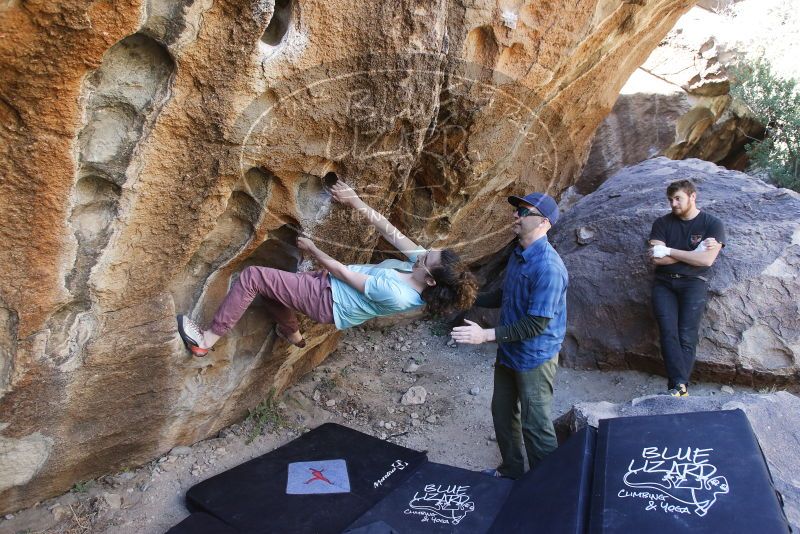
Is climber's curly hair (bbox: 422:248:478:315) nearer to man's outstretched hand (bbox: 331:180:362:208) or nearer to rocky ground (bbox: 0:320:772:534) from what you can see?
man's outstretched hand (bbox: 331:180:362:208)

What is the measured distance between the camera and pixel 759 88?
9.10m

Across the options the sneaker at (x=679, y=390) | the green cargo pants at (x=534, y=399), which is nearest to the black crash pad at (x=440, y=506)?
the green cargo pants at (x=534, y=399)

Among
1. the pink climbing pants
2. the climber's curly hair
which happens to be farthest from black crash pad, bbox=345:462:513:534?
→ the pink climbing pants

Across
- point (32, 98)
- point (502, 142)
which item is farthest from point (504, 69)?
point (32, 98)

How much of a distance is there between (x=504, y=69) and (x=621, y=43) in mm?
1537

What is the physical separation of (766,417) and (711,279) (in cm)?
196

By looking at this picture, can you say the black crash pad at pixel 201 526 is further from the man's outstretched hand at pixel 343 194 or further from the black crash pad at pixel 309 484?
the man's outstretched hand at pixel 343 194

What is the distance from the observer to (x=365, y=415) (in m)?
4.91

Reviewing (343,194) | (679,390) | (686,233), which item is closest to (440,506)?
(343,194)

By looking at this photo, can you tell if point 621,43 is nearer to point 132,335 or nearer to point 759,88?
point 132,335

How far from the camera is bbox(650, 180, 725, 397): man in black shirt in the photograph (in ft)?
15.1

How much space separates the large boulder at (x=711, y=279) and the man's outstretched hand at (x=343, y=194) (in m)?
2.62

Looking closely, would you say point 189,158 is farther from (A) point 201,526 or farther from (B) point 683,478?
(B) point 683,478

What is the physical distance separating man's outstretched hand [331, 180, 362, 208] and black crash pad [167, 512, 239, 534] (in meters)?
1.93
